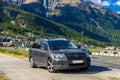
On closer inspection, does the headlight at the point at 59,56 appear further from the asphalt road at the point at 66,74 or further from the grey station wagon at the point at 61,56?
the asphalt road at the point at 66,74

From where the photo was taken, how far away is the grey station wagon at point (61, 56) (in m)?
18.3

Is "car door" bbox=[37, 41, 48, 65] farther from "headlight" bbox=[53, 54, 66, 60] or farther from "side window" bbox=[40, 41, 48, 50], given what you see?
"headlight" bbox=[53, 54, 66, 60]

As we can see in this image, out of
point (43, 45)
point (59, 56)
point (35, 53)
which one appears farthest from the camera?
point (35, 53)

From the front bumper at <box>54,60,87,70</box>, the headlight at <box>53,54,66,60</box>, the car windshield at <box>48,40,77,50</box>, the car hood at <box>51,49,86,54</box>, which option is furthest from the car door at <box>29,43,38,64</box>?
the front bumper at <box>54,60,87,70</box>

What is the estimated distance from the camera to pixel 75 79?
51.9ft

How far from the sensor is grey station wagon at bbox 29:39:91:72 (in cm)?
1833

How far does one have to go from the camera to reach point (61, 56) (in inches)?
726

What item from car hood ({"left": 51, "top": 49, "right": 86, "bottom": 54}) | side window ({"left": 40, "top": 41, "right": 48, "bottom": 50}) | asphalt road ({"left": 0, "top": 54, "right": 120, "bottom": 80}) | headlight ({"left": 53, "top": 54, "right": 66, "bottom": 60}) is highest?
side window ({"left": 40, "top": 41, "right": 48, "bottom": 50})

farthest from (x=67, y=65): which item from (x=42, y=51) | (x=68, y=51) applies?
(x=42, y=51)

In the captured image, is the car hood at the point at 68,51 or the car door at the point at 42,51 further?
the car door at the point at 42,51

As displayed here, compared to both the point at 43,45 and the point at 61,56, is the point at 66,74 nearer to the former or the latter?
the point at 61,56

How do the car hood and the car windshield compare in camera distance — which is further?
the car windshield

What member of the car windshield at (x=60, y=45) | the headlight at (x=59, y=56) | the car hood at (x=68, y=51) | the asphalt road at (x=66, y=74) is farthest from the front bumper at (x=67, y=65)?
the car windshield at (x=60, y=45)

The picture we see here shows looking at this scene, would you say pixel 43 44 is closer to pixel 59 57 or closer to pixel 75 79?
pixel 59 57
